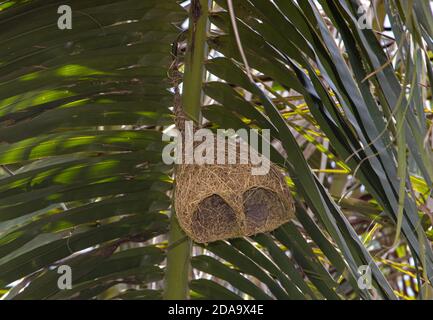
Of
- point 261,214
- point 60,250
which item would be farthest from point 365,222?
point 60,250

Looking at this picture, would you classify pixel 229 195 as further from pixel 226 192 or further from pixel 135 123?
pixel 135 123

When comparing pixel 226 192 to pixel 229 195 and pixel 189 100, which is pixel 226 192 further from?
pixel 189 100

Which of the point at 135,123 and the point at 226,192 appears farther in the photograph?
the point at 135,123

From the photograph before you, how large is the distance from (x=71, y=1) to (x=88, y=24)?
73 millimetres

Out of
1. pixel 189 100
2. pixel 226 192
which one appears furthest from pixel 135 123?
pixel 226 192

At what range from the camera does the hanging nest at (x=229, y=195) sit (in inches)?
59.6

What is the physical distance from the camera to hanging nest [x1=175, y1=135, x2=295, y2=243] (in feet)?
4.97

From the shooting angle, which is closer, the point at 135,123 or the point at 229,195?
the point at 229,195

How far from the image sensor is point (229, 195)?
1551 millimetres

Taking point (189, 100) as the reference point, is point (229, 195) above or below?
below

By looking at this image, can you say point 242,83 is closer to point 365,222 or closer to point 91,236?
point 91,236

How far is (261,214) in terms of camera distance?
1.63 metres

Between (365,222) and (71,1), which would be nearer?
(71,1)

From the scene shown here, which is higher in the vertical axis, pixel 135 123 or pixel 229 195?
pixel 135 123
